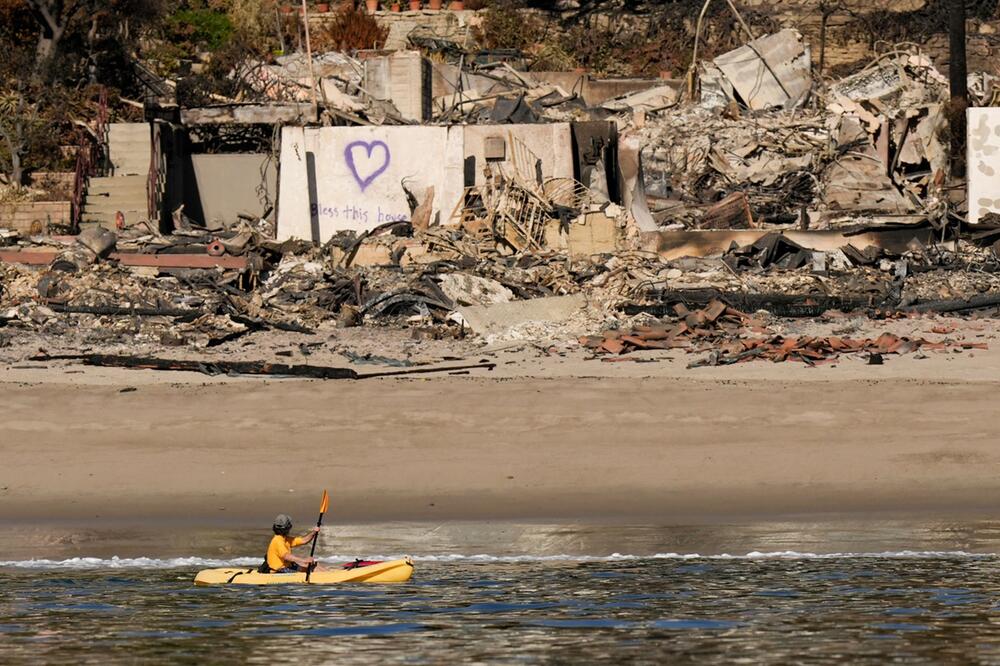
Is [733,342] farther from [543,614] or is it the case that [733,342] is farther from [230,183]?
[230,183]

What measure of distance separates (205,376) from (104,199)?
462 inches

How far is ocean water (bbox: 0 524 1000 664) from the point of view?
394 inches

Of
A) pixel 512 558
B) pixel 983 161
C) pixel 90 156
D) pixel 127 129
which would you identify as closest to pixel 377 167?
pixel 127 129

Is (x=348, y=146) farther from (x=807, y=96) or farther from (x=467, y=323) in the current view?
(x=807, y=96)

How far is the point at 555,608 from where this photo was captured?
430 inches

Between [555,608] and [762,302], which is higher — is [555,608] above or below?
below

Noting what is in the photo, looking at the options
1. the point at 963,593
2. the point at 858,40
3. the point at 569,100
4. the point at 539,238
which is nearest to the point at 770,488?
the point at 963,593

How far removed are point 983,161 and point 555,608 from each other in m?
17.9

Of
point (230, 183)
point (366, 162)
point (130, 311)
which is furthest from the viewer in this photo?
point (230, 183)

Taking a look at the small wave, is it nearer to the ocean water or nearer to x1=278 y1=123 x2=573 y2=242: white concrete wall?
the ocean water

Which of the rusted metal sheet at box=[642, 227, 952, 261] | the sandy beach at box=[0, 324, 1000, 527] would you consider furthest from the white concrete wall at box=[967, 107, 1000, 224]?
the sandy beach at box=[0, 324, 1000, 527]

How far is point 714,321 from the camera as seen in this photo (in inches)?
778

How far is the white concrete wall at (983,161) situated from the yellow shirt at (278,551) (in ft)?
58.5

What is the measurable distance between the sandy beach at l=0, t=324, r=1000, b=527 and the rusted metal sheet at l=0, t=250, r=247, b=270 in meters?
6.47
